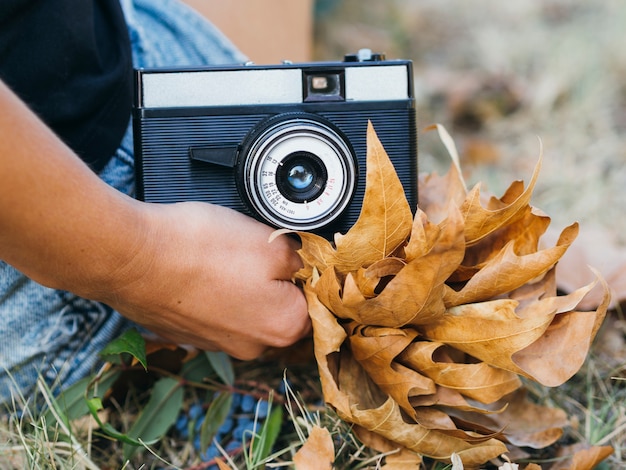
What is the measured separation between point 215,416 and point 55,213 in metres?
0.36

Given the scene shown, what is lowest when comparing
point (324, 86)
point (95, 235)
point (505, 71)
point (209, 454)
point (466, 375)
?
point (209, 454)

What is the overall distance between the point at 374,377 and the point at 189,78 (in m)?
0.37

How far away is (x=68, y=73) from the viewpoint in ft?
2.70

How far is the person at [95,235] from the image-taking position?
0.60 meters

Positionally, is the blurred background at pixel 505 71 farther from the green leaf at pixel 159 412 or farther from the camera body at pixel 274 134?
the green leaf at pixel 159 412

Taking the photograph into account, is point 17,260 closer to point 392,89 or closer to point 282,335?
point 282,335

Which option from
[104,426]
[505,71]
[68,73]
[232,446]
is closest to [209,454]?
[232,446]

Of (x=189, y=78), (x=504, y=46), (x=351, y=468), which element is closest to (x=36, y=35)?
(x=189, y=78)

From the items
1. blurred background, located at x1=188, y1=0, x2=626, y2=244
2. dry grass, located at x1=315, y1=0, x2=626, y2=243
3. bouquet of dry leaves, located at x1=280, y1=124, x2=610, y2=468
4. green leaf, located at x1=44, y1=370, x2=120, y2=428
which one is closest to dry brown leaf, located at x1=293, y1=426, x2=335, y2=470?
bouquet of dry leaves, located at x1=280, y1=124, x2=610, y2=468

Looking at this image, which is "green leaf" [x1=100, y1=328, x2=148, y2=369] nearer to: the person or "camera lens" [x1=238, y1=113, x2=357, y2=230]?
the person

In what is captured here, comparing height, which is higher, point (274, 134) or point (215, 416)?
point (274, 134)

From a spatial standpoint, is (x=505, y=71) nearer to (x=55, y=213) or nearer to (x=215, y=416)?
(x=215, y=416)

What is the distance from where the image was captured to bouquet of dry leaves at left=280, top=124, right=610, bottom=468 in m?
0.66

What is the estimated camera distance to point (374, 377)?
2.41ft
